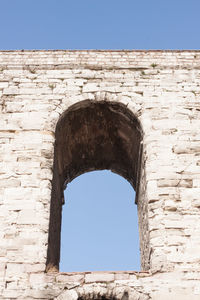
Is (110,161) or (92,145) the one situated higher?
(92,145)

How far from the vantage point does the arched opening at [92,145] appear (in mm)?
7383

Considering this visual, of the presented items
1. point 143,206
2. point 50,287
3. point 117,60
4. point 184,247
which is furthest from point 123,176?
point 50,287

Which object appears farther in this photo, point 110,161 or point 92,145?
point 110,161

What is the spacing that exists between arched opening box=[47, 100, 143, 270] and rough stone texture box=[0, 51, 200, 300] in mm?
39

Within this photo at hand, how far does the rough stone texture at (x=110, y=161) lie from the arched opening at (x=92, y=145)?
0.13 ft

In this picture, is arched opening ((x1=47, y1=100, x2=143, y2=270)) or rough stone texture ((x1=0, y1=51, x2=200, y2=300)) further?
arched opening ((x1=47, y1=100, x2=143, y2=270))

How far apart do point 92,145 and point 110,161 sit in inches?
22.3

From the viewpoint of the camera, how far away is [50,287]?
5.46 m

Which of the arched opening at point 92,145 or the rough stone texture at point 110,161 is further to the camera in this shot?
the arched opening at point 92,145

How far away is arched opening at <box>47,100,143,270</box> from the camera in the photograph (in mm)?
7383

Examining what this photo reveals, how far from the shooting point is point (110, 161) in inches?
344

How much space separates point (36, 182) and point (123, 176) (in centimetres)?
276

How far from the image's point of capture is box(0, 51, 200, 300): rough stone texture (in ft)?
18.2

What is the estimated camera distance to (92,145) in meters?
8.45
